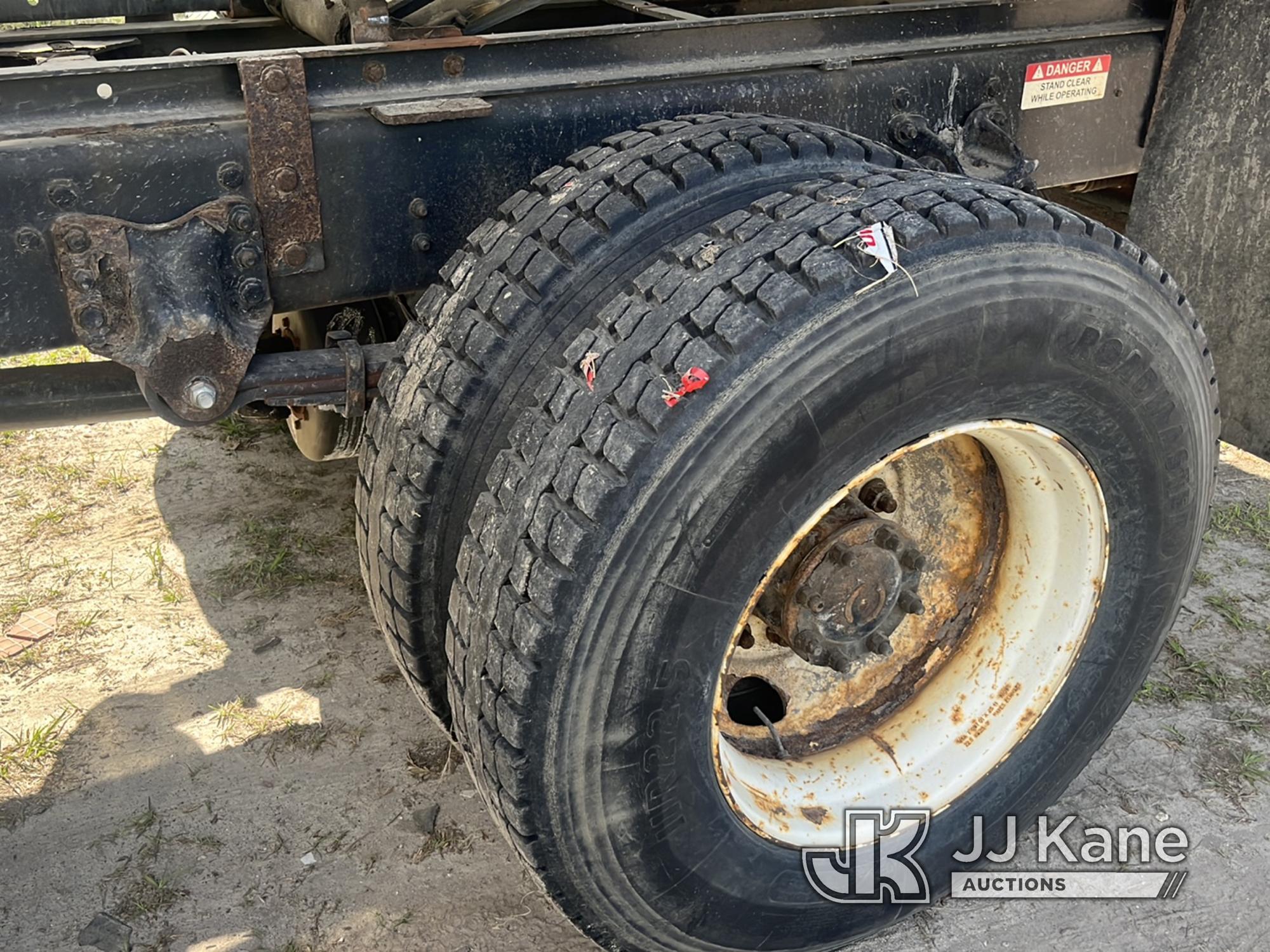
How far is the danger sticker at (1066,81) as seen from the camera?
2.84 metres

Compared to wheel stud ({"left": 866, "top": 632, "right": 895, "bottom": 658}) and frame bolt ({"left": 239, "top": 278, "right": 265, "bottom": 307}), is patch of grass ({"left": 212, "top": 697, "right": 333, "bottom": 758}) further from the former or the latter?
wheel stud ({"left": 866, "top": 632, "right": 895, "bottom": 658})

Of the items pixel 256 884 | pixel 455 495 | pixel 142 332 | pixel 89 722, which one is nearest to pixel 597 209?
pixel 455 495

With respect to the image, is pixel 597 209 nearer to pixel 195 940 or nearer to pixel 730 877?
pixel 730 877

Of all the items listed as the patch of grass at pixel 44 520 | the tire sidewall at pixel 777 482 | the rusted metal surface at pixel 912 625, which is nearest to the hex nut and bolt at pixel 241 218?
the tire sidewall at pixel 777 482

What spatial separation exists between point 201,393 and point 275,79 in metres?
0.55

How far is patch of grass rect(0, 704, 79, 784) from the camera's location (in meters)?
2.87

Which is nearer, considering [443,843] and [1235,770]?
[443,843]

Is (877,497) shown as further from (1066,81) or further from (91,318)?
(91,318)

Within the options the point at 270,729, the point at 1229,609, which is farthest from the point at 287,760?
the point at 1229,609

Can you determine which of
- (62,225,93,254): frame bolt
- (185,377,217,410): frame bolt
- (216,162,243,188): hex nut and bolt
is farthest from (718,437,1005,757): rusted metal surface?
(62,225,93,254): frame bolt

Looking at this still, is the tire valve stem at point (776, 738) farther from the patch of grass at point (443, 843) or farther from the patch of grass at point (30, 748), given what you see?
the patch of grass at point (30, 748)

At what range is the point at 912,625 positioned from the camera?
2.54 metres

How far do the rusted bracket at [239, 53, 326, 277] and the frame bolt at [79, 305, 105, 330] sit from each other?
303mm

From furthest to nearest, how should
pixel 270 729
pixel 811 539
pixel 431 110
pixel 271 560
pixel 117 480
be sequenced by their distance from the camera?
pixel 117 480 → pixel 271 560 → pixel 270 729 → pixel 811 539 → pixel 431 110
